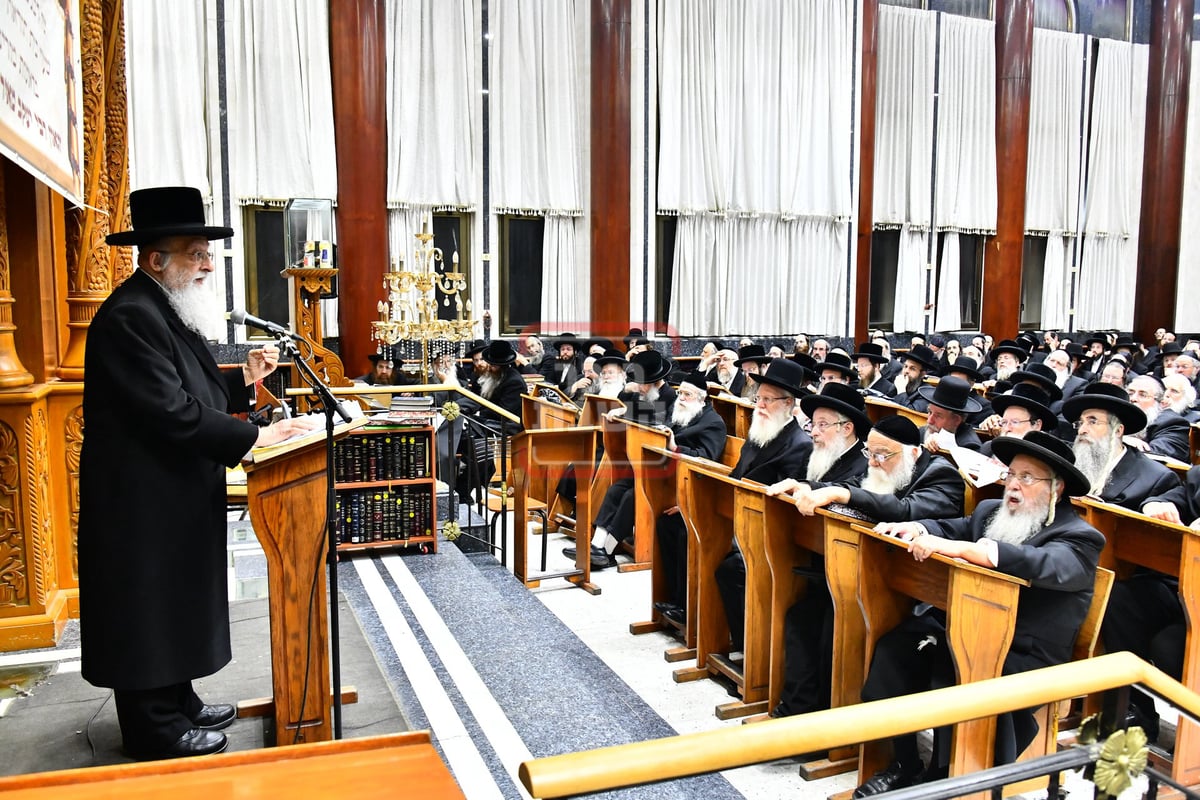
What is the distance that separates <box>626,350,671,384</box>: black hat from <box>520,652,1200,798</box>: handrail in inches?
258

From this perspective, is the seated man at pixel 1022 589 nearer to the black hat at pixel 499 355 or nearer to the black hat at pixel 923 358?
the black hat at pixel 923 358

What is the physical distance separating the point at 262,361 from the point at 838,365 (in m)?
6.90

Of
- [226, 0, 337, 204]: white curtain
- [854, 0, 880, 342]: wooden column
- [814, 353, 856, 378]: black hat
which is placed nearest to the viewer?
[814, 353, 856, 378]: black hat

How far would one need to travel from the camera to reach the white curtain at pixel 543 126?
46.6 ft

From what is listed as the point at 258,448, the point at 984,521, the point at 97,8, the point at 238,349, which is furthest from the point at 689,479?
the point at 238,349

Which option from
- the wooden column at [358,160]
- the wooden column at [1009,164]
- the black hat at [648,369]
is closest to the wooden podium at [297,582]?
the black hat at [648,369]

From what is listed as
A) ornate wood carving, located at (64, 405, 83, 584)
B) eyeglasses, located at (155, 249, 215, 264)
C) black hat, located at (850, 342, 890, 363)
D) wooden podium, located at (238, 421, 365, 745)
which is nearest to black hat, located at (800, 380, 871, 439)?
wooden podium, located at (238, 421, 365, 745)

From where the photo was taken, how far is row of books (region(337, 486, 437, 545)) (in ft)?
21.2

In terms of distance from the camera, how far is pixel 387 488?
6.52 metres

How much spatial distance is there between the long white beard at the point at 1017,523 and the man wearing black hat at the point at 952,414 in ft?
7.13

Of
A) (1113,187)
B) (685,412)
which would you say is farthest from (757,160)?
(685,412)

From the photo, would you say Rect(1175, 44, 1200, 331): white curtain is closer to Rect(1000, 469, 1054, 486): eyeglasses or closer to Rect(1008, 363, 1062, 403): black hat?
Rect(1008, 363, 1062, 403): black hat

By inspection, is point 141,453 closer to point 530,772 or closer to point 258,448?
point 258,448

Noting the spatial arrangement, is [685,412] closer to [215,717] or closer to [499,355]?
[499,355]
